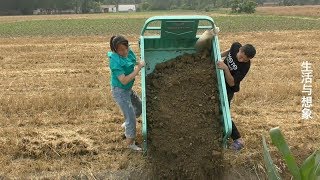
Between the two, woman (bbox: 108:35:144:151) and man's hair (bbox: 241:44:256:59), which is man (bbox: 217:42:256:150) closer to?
man's hair (bbox: 241:44:256:59)

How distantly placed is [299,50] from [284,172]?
10093 millimetres

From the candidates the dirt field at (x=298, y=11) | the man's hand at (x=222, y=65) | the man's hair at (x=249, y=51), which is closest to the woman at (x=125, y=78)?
the man's hand at (x=222, y=65)

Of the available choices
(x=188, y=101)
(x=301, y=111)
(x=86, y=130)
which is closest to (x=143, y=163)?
(x=188, y=101)

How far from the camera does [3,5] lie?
15.1 m

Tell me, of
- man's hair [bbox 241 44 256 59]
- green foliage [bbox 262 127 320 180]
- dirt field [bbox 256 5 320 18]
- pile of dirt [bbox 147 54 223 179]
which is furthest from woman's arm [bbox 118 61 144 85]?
dirt field [bbox 256 5 320 18]

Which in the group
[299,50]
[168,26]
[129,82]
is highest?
[168,26]

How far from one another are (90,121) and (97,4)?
4424cm

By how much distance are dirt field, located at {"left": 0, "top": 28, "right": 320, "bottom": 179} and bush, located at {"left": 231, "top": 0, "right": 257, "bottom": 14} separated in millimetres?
45398

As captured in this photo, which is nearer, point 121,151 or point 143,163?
point 143,163

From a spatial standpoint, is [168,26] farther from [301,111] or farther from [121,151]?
[301,111]

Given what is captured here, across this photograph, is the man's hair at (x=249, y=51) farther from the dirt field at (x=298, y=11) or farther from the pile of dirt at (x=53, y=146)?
the dirt field at (x=298, y=11)

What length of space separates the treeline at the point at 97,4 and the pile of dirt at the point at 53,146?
11381mm

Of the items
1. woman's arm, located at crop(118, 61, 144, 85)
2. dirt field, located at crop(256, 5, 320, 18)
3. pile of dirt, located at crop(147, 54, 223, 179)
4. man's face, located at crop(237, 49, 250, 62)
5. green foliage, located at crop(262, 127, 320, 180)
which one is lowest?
dirt field, located at crop(256, 5, 320, 18)

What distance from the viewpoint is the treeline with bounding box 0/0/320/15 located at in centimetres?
1619
